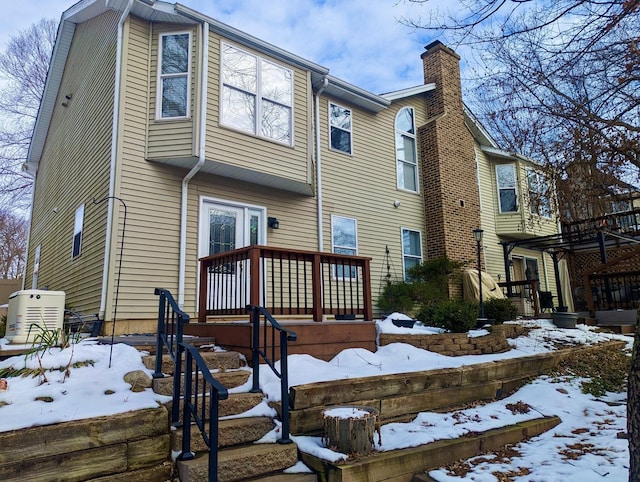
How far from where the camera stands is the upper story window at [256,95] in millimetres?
8484

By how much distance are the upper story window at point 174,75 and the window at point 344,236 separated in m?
4.17

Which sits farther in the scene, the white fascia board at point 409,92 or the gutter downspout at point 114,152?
the white fascia board at point 409,92

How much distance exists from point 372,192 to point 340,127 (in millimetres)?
1826

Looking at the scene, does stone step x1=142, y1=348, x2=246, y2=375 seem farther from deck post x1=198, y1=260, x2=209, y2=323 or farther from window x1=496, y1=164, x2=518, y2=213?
window x1=496, y1=164, x2=518, y2=213

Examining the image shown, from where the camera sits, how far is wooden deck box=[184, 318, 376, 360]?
16.2 ft

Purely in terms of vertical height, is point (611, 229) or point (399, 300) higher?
point (611, 229)

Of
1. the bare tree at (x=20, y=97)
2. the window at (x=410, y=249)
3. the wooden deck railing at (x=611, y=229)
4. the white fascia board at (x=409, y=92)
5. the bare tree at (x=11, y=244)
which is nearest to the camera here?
the window at (x=410, y=249)

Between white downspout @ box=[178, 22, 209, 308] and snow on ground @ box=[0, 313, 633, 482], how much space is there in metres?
3.00

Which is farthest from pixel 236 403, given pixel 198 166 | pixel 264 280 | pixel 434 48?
pixel 434 48

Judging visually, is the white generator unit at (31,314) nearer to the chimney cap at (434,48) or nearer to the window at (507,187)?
the chimney cap at (434,48)

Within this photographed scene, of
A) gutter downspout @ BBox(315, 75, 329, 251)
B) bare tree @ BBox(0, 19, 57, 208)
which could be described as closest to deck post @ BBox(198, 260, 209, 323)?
gutter downspout @ BBox(315, 75, 329, 251)

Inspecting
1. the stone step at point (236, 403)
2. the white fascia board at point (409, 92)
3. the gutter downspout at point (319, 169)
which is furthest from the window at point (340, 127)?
the stone step at point (236, 403)

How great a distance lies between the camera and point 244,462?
10.3ft

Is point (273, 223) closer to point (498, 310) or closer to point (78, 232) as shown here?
point (78, 232)
